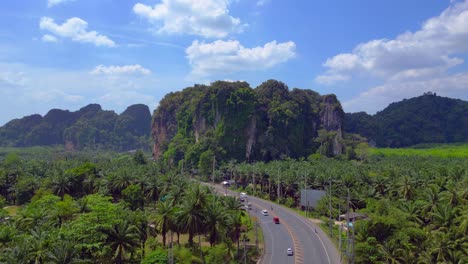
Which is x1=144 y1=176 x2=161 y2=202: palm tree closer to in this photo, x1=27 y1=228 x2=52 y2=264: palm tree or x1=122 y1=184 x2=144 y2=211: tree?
x1=122 y1=184 x2=144 y2=211: tree

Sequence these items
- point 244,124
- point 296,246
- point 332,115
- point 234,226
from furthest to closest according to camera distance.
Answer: point 332,115 < point 244,124 < point 296,246 < point 234,226

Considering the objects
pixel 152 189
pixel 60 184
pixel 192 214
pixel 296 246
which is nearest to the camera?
pixel 192 214

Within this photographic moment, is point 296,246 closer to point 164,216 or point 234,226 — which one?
point 234,226

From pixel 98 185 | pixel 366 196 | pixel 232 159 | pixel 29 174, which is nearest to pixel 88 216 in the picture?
pixel 98 185

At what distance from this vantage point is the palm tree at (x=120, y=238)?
4056 centimetres

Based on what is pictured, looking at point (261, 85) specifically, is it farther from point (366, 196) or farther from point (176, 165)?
point (366, 196)

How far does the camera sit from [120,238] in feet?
134

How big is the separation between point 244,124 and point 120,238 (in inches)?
4070

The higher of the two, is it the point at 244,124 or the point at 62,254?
the point at 244,124

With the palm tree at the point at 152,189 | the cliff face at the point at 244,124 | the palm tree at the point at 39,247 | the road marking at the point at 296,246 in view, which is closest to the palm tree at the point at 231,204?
the road marking at the point at 296,246

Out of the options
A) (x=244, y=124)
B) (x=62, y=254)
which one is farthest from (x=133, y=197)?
(x=244, y=124)

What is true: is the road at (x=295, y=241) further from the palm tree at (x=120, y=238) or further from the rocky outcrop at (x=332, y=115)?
the rocky outcrop at (x=332, y=115)

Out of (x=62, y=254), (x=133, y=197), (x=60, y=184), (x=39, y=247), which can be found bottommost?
(x=62, y=254)

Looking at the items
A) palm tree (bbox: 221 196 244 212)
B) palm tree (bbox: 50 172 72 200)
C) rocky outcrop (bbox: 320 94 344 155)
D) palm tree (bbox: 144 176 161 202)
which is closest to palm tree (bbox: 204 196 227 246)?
palm tree (bbox: 221 196 244 212)
